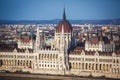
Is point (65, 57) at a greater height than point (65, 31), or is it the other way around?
point (65, 31)

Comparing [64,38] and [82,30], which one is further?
[82,30]

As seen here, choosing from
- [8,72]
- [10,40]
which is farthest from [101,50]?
[10,40]

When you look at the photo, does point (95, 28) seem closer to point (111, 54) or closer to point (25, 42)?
point (25, 42)

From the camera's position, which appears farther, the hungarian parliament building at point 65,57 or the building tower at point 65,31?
the building tower at point 65,31

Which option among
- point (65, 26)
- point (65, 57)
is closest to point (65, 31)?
point (65, 26)

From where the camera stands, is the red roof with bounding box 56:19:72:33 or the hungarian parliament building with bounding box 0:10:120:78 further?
the red roof with bounding box 56:19:72:33

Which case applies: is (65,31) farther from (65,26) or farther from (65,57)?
(65,57)

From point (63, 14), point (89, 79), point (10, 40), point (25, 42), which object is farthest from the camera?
point (10, 40)

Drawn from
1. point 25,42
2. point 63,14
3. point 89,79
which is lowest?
point 89,79
